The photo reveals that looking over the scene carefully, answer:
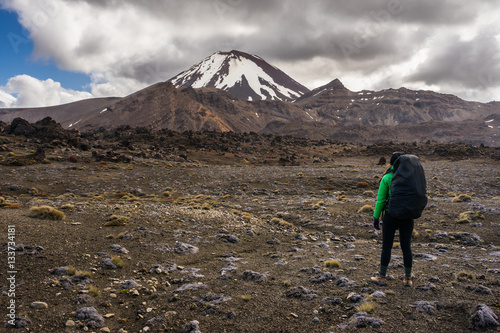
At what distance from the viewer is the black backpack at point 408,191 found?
6.25 m

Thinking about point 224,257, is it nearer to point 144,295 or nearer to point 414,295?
point 144,295

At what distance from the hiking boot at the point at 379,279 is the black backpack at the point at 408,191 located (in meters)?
1.75

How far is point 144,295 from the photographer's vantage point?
647cm

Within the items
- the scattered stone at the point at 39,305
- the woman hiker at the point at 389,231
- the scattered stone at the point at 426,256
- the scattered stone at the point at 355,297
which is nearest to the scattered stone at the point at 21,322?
the scattered stone at the point at 39,305

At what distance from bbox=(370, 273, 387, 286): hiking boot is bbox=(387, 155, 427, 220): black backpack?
5.75ft

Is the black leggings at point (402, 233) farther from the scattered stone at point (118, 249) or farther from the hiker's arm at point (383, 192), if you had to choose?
the scattered stone at point (118, 249)

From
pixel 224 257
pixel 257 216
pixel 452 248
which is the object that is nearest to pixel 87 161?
pixel 257 216

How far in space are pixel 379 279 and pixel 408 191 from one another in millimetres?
2465

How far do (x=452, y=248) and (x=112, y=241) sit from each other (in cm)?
1274

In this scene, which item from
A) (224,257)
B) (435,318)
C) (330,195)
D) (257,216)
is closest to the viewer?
(435,318)

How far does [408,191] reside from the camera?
6285 mm

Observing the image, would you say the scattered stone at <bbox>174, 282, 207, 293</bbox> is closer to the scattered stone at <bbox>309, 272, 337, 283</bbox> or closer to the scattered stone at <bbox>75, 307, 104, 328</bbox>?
the scattered stone at <bbox>75, 307, 104, 328</bbox>

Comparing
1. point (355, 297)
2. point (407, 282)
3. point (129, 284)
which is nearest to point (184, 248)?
point (129, 284)

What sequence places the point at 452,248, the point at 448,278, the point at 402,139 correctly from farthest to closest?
the point at 402,139 → the point at 452,248 → the point at 448,278
